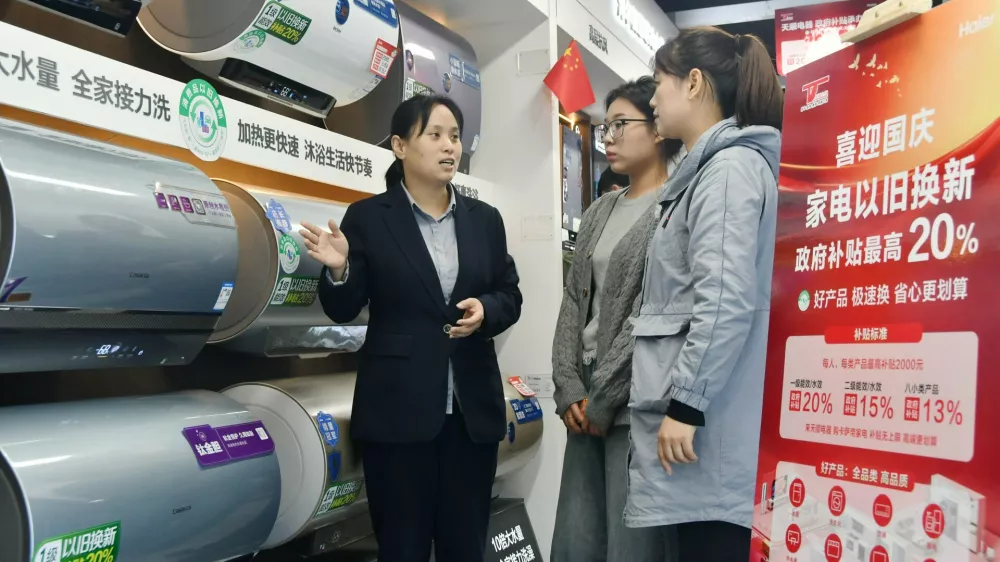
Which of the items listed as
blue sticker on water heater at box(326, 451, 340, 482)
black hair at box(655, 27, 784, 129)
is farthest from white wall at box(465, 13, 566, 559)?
black hair at box(655, 27, 784, 129)

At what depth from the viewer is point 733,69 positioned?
1.80 meters

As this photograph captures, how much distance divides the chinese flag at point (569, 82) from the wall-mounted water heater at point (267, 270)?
4.92 feet

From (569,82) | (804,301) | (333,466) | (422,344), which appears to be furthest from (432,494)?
(569,82)

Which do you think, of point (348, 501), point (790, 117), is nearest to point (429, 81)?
point (348, 501)

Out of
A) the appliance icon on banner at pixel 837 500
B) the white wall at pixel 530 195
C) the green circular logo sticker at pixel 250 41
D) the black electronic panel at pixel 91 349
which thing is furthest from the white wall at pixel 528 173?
the appliance icon on banner at pixel 837 500

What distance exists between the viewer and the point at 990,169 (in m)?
1.12

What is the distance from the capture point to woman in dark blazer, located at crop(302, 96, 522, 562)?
2.03m

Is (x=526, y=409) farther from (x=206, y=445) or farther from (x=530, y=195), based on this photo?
(x=206, y=445)

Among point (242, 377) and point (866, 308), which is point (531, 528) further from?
point (866, 308)

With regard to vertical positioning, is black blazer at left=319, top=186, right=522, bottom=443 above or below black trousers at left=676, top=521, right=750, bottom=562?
above

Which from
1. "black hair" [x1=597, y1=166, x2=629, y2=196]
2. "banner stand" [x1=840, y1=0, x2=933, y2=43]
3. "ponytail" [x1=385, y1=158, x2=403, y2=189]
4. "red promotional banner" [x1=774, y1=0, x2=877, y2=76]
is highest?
"red promotional banner" [x1=774, y1=0, x2=877, y2=76]

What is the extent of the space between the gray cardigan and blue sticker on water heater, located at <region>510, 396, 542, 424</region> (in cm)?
74

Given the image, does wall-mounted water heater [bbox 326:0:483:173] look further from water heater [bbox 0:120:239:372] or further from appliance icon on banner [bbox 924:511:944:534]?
appliance icon on banner [bbox 924:511:944:534]

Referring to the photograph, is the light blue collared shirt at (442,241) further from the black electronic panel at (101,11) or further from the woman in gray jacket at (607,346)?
the black electronic panel at (101,11)
